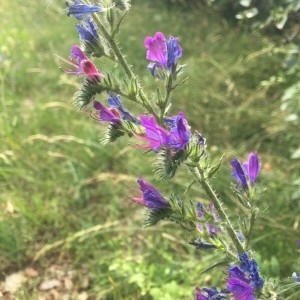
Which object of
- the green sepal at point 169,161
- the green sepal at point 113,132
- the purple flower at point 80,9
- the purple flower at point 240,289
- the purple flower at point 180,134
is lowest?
the purple flower at point 240,289

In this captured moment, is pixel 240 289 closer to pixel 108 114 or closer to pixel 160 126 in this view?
pixel 160 126

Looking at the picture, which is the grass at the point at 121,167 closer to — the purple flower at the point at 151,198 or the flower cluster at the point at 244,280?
the purple flower at the point at 151,198

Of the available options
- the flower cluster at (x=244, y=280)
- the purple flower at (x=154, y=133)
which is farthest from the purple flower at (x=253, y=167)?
the purple flower at (x=154, y=133)

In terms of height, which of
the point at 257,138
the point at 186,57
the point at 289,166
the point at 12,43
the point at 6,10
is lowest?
the point at 289,166

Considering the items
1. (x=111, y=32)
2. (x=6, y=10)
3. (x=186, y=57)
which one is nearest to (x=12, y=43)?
→ (x=6, y=10)

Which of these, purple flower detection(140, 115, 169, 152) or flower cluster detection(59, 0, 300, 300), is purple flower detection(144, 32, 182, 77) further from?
purple flower detection(140, 115, 169, 152)

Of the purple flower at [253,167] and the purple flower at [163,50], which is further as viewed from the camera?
the purple flower at [253,167]

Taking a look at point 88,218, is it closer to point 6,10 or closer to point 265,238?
point 265,238

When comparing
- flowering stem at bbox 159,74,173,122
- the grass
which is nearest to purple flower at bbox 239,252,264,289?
flowering stem at bbox 159,74,173,122
